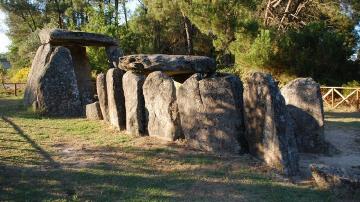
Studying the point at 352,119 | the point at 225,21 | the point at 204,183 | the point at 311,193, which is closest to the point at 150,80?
the point at 204,183

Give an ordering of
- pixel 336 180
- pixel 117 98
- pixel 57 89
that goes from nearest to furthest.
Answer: pixel 336 180
pixel 117 98
pixel 57 89

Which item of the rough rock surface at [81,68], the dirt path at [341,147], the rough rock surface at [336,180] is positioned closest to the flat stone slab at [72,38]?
the rough rock surface at [81,68]

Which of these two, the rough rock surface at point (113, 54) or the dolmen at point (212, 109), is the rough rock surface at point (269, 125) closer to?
the dolmen at point (212, 109)

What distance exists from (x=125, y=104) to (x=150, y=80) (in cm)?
160

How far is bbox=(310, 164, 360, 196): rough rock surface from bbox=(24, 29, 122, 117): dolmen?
33.3 feet

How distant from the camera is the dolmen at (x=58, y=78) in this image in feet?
50.7

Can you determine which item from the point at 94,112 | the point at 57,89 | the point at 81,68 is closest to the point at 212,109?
the point at 94,112

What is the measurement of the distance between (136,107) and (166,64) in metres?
1.81

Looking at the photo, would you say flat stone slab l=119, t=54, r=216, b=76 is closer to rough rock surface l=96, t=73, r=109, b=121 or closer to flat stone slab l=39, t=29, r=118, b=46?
rough rock surface l=96, t=73, r=109, b=121

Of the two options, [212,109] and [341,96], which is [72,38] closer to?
[212,109]

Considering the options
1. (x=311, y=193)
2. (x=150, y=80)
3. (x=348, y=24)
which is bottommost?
(x=311, y=193)

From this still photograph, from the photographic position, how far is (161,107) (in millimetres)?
10812

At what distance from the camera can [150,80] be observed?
1110 cm

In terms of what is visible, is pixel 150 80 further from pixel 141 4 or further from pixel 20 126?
pixel 141 4
